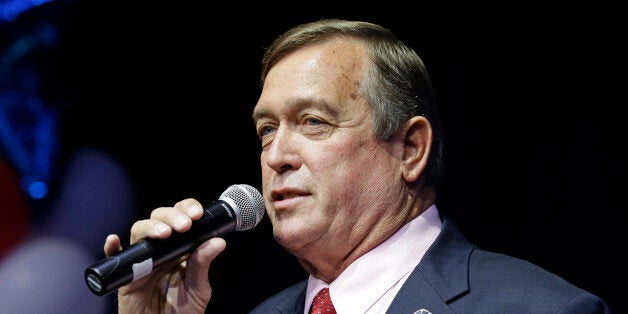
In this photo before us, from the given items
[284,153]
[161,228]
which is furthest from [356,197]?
[161,228]

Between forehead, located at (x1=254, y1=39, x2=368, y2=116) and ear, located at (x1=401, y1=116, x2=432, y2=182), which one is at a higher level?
forehead, located at (x1=254, y1=39, x2=368, y2=116)

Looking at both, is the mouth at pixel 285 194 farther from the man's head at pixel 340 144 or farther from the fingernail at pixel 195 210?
the fingernail at pixel 195 210

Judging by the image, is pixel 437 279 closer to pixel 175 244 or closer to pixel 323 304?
pixel 323 304

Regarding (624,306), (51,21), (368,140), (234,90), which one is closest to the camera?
(368,140)

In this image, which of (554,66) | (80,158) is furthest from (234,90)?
(554,66)

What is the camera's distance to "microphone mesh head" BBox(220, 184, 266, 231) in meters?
1.91

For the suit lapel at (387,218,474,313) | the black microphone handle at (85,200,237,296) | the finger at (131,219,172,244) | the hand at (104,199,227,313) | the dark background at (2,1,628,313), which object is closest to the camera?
the black microphone handle at (85,200,237,296)

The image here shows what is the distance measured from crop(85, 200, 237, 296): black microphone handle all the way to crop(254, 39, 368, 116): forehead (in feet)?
1.65

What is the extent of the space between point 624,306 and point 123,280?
7.08 feet

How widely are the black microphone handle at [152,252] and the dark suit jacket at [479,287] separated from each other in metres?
0.58

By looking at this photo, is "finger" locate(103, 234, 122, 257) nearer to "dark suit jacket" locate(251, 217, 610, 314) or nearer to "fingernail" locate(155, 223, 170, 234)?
"fingernail" locate(155, 223, 170, 234)

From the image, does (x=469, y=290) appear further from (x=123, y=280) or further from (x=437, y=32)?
(x=437, y=32)

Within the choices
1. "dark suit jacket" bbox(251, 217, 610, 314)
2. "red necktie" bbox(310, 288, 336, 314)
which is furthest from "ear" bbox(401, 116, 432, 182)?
"red necktie" bbox(310, 288, 336, 314)

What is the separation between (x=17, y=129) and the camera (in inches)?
172
